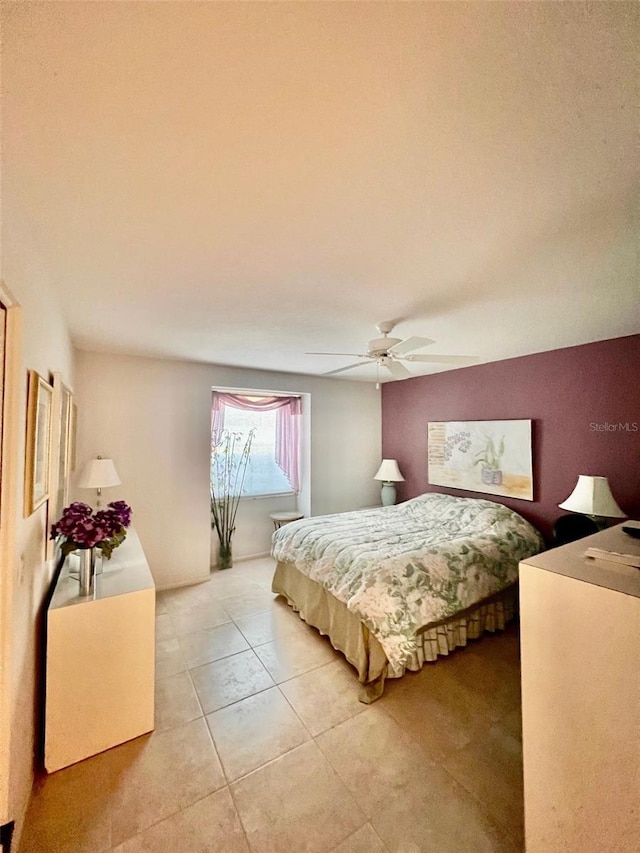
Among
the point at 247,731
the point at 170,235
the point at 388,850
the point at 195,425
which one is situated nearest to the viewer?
the point at 388,850

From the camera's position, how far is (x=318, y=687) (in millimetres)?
2133

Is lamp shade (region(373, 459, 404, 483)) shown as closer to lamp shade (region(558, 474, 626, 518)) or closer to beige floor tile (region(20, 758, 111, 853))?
lamp shade (region(558, 474, 626, 518))

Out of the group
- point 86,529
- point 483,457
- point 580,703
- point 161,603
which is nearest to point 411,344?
point 580,703

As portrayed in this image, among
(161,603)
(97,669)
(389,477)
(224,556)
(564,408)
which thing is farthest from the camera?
(389,477)

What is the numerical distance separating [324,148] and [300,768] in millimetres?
2557

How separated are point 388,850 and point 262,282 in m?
2.56

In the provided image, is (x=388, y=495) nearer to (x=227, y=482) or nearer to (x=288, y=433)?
(x=288, y=433)

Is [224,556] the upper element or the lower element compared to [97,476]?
lower

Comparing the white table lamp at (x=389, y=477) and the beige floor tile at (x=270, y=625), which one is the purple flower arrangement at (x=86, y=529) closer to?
the beige floor tile at (x=270, y=625)

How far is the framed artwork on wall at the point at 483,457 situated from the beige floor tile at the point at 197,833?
10.8ft

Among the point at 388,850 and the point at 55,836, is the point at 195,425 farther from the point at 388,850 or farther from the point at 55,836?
the point at 388,850

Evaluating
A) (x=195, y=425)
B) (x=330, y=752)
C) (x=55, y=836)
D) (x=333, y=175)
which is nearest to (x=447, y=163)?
(x=333, y=175)

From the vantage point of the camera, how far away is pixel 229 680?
7.20 feet

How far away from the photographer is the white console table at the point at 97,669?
1.64 meters
